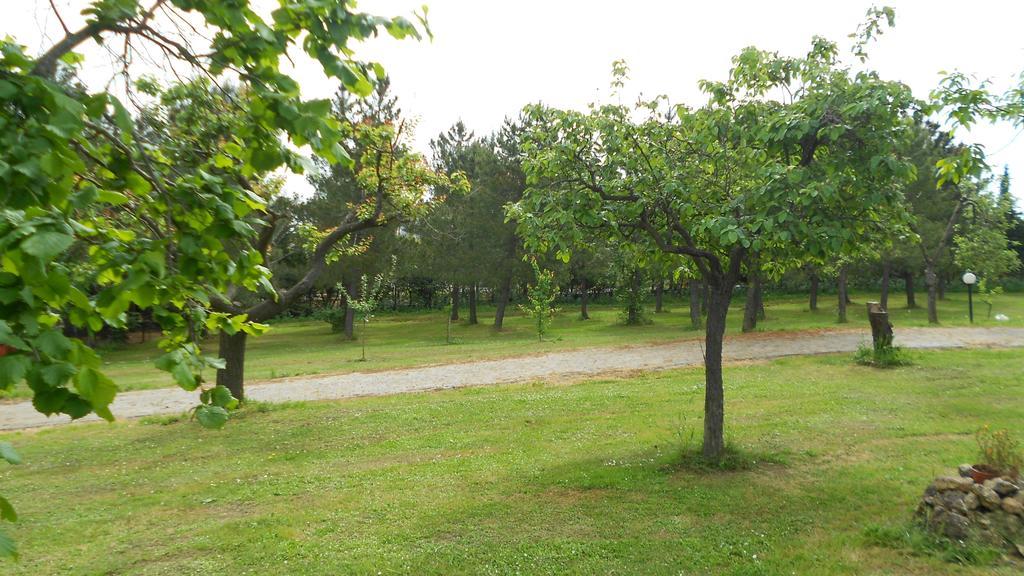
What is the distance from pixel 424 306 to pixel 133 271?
172ft

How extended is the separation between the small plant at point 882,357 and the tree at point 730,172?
881cm

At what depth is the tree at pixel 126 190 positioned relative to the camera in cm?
168

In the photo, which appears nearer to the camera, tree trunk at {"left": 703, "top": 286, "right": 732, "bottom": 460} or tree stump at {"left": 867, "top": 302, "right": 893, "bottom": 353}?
tree trunk at {"left": 703, "top": 286, "right": 732, "bottom": 460}

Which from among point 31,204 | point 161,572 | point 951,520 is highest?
point 31,204

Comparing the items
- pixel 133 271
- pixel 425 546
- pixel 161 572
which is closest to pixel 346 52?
pixel 133 271

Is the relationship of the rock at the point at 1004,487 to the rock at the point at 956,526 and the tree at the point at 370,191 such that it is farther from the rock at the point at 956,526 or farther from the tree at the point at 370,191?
the tree at the point at 370,191

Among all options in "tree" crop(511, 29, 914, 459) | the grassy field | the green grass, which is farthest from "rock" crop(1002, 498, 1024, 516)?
the grassy field

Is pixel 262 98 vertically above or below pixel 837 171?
below

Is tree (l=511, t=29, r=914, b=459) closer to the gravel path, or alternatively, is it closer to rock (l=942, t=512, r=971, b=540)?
rock (l=942, t=512, r=971, b=540)

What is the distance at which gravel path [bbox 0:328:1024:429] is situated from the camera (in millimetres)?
12938

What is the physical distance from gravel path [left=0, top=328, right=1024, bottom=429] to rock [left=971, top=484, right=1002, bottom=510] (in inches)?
401

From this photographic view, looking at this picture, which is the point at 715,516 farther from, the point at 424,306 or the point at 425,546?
the point at 424,306

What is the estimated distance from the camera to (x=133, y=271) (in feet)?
6.39

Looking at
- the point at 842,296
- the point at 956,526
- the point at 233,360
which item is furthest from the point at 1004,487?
the point at 842,296
